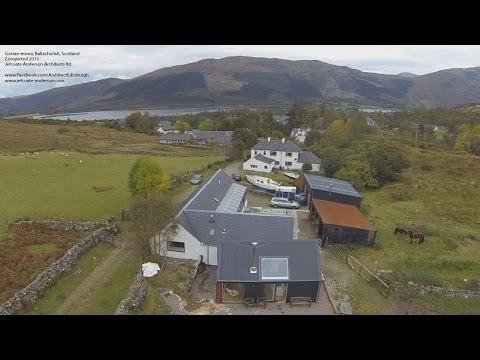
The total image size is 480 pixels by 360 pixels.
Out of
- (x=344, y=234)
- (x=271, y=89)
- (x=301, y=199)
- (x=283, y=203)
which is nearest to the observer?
(x=344, y=234)

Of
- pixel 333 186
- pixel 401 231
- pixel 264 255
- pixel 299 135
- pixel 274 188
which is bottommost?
pixel 401 231

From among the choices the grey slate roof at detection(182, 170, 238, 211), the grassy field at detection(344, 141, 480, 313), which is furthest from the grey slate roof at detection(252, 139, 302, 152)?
the grey slate roof at detection(182, 170, 238, 211)

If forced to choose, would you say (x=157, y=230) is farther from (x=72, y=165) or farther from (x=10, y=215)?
(x=72, y=165)

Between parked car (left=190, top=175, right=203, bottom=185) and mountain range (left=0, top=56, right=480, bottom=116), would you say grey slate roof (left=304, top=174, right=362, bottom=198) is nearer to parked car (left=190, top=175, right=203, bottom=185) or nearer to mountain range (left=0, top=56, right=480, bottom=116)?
parked car (left=190, top=175, right=203, bottom=185)

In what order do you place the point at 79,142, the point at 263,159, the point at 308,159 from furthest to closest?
the point at 79,142 → the point at 308,159 → the point at 263,159

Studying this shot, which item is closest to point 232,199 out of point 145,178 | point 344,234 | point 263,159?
point 145,178

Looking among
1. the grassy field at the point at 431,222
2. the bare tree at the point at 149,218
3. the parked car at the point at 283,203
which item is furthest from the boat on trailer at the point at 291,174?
the bare tree at the point at 149,218

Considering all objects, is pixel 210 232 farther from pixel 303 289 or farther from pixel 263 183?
pixel 263 183

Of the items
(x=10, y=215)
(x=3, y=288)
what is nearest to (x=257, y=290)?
(x=3, y=288)
